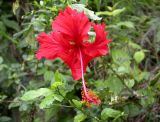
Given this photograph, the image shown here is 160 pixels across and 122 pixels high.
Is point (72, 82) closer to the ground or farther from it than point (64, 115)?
farther from it

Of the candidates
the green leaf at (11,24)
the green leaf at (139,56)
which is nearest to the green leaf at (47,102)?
the green leaf at (139,56)

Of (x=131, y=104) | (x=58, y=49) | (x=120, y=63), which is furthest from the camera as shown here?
(x=120, y=63)

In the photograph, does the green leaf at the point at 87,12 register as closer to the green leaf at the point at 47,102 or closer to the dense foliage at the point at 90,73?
the dense foliage at the point at 90,73

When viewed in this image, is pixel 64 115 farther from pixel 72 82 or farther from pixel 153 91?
pixel 153 91

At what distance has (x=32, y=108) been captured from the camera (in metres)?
1.69

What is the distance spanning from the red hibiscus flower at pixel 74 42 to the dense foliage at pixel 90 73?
9 cm

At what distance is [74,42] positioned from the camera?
1109 mm

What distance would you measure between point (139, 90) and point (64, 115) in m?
0.36

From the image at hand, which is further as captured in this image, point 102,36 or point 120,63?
point 120,63

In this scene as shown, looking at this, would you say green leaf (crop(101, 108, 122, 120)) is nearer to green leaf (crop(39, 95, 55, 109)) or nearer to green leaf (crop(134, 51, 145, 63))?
green leaf (crop(39, 95, 55, 109))

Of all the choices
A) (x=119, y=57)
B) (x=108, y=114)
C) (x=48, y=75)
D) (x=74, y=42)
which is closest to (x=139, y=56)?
(x=119, y=57)

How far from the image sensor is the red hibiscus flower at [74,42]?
103 cm

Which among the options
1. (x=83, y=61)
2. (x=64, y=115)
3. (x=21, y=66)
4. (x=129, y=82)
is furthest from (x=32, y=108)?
(x=83, y=61)

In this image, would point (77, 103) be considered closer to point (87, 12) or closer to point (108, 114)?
point (108, 114)
